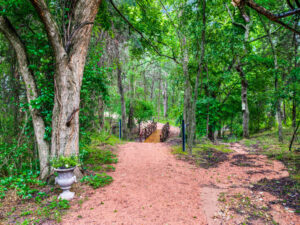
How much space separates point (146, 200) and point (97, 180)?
133 centimetres

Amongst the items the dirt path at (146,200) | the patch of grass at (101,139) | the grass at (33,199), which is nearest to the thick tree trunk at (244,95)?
the dirt path at (146,200)

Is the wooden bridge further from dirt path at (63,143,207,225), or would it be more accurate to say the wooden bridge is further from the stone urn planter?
the stone urn planter

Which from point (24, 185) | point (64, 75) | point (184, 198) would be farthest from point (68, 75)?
point (184, 198)

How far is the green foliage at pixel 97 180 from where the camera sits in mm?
3864

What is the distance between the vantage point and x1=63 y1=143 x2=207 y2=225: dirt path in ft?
8.94

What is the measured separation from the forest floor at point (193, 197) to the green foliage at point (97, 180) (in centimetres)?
17

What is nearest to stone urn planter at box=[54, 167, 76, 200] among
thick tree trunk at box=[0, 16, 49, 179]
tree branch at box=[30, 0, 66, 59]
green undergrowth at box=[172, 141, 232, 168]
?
thick tree trunk at box=[0, 16, 49, 179]

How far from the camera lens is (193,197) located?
3488 millimetres

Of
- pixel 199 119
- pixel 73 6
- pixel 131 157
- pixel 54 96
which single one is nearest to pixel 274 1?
pixel 199 119

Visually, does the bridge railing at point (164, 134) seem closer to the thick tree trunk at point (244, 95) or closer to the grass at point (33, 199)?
the thick tree trunk at point (244, 95)

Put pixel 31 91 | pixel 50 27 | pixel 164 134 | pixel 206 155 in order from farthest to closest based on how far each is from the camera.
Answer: pixel 164 134 → pixel 206 155 → pixel 31 91 → pixel 50 27

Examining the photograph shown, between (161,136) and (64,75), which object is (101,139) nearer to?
(64,75)

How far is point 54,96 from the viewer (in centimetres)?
396

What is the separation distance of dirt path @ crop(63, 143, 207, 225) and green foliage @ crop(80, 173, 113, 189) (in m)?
0.13
